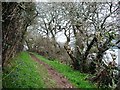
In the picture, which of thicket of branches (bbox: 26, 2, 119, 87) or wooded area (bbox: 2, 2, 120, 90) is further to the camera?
thicket of branches (bbox: 26, 2, 119, 87)

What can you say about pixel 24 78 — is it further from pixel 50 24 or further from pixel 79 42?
pixel 50 24

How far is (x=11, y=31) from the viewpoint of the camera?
898cm

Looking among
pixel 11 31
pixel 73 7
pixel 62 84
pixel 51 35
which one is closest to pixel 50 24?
pixel 51 35

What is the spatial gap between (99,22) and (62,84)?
5124mm

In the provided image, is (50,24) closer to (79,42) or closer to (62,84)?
(79,42)

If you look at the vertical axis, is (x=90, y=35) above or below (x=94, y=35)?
below

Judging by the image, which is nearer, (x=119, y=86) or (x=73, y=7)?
(x=119, y=86)

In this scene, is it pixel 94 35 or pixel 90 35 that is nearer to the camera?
pixel 94 35

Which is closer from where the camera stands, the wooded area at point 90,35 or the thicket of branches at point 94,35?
the wooded area at point 90,35

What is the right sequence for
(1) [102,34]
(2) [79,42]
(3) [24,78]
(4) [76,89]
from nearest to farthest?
(3) [24,78] < (4) [76,89] < (1) [102,34] < (2) [79,42]

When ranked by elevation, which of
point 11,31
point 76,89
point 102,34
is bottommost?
point 76,89

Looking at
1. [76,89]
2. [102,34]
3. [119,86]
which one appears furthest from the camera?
[102,34]

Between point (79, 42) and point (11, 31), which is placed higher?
point (11, 31)

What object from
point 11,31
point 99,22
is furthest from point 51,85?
point 99,22
